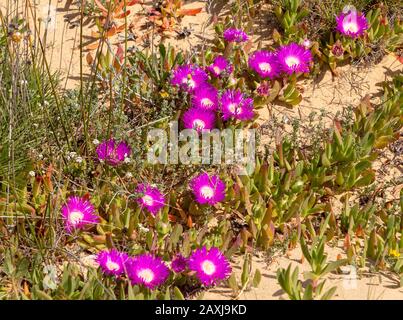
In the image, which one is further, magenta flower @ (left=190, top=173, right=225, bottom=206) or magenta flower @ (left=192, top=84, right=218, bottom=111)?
magenta flower @ (left=192, top=84, right=218, bottom=111)

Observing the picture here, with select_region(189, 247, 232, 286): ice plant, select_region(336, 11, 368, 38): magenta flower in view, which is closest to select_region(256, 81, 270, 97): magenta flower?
select_region(336, 11, 368, 38): magenta flower

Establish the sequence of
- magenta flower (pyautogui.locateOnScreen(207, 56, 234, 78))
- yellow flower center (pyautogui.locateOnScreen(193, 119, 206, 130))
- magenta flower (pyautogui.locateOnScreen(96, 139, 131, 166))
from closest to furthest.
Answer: magenta flower (pyautogui.locateOnScreen(96, 139, 131, 166)) → yellow flower center (pyautogui.locateOnScreen(193, 119, 206, 130)) → magenta flower (pyautogui.locateOnScreen(207, 56, 234, 78))

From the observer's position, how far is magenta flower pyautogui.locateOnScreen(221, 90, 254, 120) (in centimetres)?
341

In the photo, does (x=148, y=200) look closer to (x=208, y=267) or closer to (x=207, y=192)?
(x=207, y=192)

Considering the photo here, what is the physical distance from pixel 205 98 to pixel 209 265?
984mm

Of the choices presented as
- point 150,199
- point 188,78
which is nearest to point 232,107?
point 188,78

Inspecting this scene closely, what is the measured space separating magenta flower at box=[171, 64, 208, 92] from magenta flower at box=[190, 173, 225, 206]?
1.78 feet

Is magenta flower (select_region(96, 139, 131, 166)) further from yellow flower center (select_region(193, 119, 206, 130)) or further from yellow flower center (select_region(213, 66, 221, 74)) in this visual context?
yellow flower center (select_region(213, 66, 221, 74))

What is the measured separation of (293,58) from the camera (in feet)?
12.2

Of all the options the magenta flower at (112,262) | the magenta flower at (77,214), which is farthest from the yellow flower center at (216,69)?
the magenta flower at (112,262)

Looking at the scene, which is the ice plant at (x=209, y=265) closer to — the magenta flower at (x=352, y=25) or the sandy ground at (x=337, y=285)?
the sandy ground at (x=337, y=285)

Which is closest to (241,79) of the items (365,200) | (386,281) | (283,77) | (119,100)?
(283,77)
